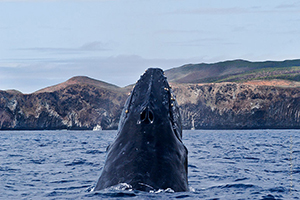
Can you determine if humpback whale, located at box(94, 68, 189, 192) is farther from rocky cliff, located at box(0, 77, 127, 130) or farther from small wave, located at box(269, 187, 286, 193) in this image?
rocky cliff, located at box(0, 77, 127, 130)

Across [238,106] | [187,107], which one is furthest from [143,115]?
[187,107]

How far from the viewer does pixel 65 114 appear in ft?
440

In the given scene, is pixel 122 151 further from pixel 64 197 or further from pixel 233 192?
pixel 233 192

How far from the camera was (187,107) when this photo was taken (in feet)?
430

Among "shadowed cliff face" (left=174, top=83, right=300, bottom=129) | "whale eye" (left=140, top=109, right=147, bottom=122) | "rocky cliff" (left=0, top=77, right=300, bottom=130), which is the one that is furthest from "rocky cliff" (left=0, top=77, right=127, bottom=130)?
"whale eye" (left=140, top=109, right=147, bottom=122)

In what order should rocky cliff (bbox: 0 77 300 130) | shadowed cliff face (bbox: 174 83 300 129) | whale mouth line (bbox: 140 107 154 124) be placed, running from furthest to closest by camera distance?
rocky cliff (bbox: 0 77 300 130) < shadowed cliff face (bbox: 174 83 300 129) < whale mouth line (bbox: 140 107 154 124)

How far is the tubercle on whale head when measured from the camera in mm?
5660

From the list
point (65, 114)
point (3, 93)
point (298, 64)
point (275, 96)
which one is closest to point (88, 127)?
point (65, 114)

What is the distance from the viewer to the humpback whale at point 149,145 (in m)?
4.94

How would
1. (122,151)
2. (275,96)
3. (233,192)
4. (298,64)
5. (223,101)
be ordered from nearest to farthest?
(122,151)
(233,192)
(275,96)
(223,101)
(298,64)

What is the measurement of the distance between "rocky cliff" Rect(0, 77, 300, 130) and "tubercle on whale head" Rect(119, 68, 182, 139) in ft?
386

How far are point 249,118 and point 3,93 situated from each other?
85934mm

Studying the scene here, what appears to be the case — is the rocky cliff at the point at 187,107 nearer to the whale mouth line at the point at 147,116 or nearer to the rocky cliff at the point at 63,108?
the rocky cliff at the point at 63,108

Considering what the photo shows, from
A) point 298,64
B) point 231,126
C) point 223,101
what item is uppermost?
point 298,64
